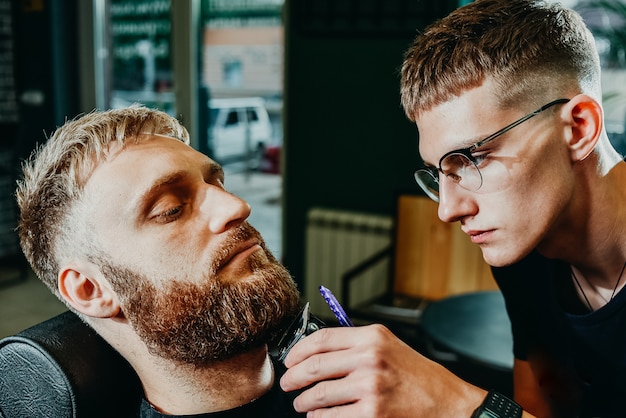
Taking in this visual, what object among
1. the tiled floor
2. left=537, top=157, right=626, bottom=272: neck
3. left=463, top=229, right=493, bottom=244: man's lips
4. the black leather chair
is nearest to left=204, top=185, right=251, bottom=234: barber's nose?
the black leather chair

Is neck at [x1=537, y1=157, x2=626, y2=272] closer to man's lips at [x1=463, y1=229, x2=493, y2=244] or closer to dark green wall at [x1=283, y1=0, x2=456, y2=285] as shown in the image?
man's lips at [x1=463, y1=229, x2=493, y2=244]

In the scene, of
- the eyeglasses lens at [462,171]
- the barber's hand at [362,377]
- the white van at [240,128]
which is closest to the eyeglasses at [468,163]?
the eyeglasses lens at [462,171]

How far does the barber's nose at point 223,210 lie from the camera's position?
1.25 meters

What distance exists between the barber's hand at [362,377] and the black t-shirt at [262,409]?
13.8 inches

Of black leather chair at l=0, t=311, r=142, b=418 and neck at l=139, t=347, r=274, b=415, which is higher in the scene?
black leather chair at l=0, t=311, r=142, b=418

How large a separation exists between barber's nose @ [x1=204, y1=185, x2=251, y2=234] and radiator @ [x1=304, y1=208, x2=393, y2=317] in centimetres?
245

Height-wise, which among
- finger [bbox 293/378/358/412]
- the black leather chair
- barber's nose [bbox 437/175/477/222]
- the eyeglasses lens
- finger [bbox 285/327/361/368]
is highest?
the eyeglasses lens

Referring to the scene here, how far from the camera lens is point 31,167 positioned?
1347mm

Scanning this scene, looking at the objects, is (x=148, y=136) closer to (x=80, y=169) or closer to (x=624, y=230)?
(x=80, y=169)

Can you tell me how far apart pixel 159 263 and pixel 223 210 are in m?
0.17

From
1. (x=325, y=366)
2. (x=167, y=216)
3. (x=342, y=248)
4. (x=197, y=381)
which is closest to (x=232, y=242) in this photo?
(x=167, y=216)

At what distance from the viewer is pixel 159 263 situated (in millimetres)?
1235

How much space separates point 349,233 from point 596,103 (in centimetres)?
268

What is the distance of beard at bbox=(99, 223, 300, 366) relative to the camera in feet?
3.96
